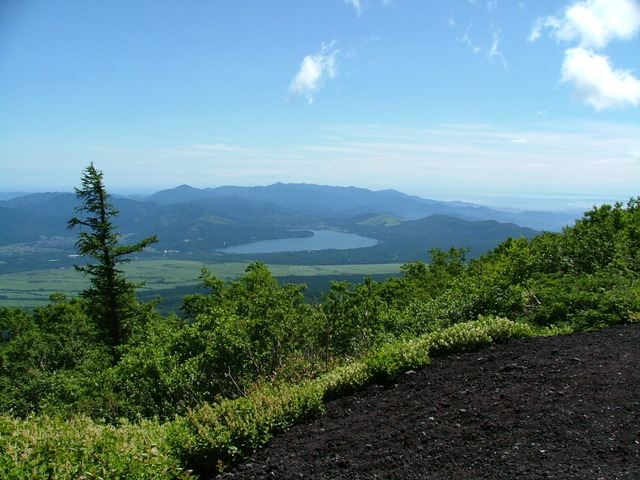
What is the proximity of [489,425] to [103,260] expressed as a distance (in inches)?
862

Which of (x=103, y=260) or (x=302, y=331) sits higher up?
(x=103, y=260)

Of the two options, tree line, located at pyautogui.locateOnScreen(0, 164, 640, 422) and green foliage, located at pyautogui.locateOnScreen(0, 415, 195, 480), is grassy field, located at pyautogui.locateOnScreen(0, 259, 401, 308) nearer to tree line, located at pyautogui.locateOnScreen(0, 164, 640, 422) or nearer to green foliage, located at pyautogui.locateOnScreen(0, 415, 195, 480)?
tree line, located at pyautogui.locateOnScreen(0, 164, 640, 422)

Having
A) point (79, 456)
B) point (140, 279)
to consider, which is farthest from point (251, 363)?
point (140, 279)

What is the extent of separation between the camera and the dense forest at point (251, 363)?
17.0 feet

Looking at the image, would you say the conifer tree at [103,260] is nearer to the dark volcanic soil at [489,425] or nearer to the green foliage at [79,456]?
the green foliage at [79,456]

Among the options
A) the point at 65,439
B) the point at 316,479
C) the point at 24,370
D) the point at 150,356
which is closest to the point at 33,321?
the point at 24,370

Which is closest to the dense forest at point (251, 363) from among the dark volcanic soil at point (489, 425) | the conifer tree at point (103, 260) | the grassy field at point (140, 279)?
the dark volcanic soil at point (489, 425)

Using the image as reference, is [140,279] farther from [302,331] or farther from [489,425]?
[489,425]

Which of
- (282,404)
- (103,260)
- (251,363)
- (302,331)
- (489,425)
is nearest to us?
(489,425)

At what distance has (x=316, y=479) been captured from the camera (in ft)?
15.8

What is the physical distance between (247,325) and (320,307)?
294 centimetres

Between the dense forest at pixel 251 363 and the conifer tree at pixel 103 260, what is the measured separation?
2.53m

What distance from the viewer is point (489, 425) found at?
514 cm

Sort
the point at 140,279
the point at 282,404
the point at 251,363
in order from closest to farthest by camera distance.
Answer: the point at 282,404, the point at 251,363, the point at 140,279
